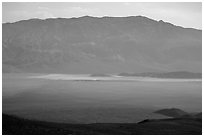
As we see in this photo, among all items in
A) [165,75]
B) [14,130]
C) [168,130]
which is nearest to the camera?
[14,130]

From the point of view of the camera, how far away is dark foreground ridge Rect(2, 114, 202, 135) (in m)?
29.1

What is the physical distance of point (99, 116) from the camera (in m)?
53.7

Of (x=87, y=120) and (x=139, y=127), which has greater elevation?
(x=87, y=120)

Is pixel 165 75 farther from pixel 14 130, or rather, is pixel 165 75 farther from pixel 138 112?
pixel 14 130

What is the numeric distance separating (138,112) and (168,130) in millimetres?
25670

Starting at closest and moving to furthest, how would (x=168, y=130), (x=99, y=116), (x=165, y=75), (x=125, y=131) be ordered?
Result: (x=125, y=131), (x=168, y=130), (x=99, y=116), (x=165, y=75)

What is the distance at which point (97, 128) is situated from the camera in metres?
31.9

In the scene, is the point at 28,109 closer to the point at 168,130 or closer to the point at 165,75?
the point at 168,130

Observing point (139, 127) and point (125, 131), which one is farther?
point (139, 127)

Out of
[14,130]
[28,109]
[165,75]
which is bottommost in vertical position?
[14,130]

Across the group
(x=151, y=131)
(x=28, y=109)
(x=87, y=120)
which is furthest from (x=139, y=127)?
(x=28, y=109)

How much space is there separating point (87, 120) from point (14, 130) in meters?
20.6

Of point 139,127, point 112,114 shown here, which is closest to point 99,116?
point 112,114

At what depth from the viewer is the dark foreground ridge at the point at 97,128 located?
29.1 metres
